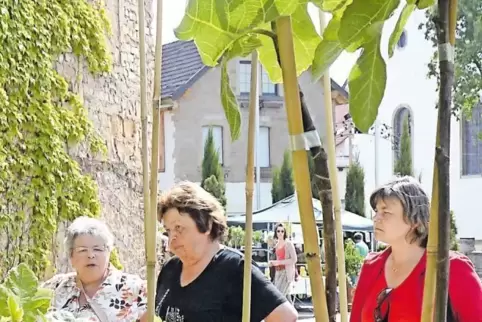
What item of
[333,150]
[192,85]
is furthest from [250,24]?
[192,85]

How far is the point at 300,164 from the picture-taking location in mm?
682

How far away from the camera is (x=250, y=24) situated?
0.66 metres

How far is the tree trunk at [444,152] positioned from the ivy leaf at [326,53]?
0.30 ft

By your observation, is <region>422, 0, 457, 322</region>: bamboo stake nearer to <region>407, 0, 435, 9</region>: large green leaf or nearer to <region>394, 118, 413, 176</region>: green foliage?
<region>407, 0, 435, 9</region>: large green leaf

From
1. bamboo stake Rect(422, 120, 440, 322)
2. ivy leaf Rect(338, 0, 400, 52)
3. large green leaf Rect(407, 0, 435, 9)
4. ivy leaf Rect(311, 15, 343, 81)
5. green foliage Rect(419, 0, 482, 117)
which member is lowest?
bamboo stake Rect(422, 120, 440, 322)

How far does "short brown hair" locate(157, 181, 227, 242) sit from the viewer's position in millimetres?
2465

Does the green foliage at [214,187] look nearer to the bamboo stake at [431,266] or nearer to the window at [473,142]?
the window at [473,142]

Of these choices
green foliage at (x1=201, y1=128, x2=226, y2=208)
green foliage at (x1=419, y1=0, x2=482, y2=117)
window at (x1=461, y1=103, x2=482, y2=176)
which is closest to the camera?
green foliage at (x1=419, y1=0, x2=482, y2=117)

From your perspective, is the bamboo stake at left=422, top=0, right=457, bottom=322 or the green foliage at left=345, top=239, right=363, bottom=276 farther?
the green foliage at left=345, top=239, right=363, bottom=276

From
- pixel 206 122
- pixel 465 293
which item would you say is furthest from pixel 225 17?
pixel 206 122

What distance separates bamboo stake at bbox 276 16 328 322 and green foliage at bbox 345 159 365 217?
22.2 m

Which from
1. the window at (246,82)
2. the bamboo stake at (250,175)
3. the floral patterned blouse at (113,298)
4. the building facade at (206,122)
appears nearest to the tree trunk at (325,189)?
the bamboo stake at (250,175)

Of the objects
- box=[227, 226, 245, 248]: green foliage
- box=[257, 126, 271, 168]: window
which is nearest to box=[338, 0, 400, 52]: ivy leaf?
box=[227, 226, 245, 248]: green foliage

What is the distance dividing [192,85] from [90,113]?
55.9ft
